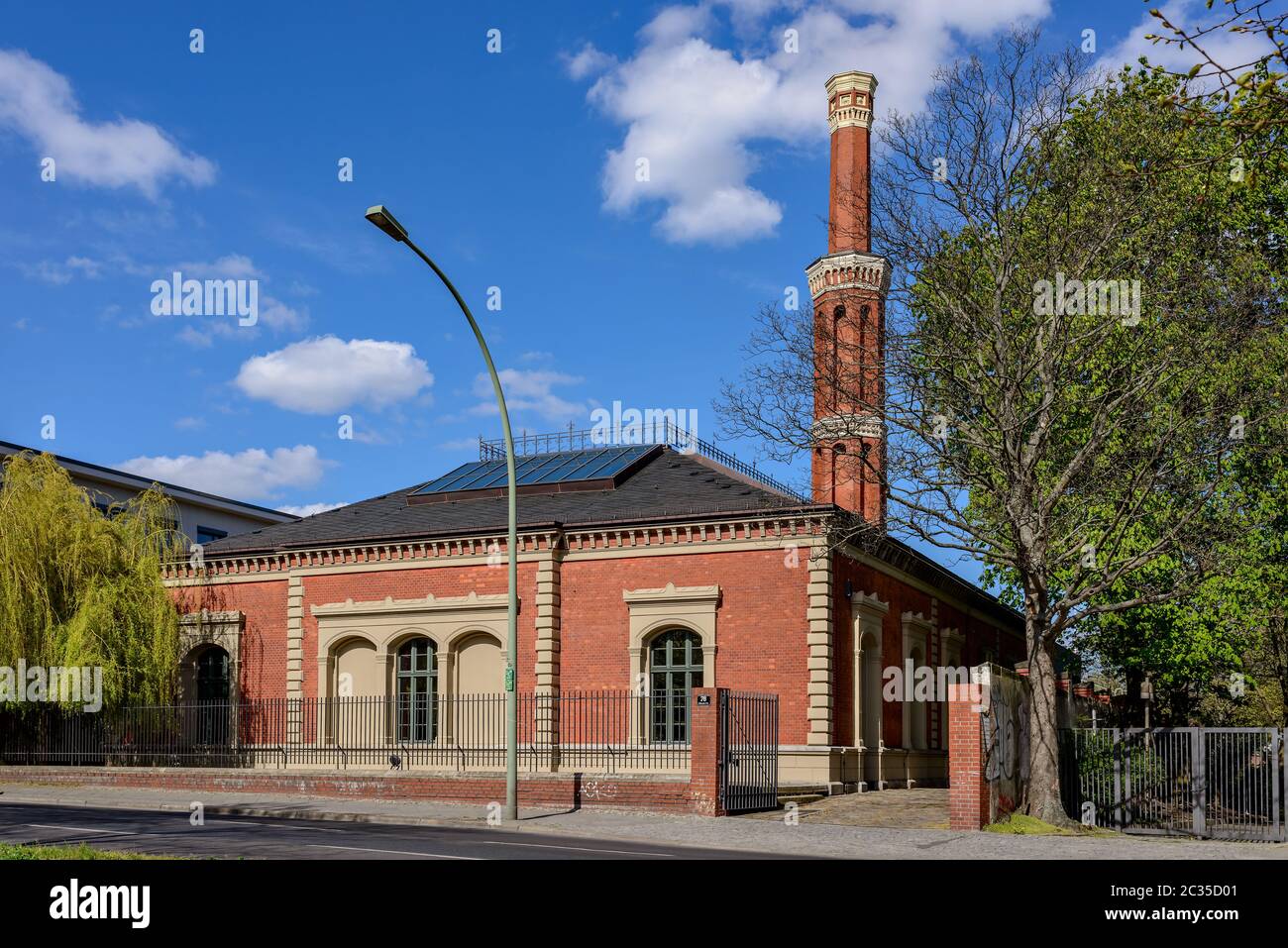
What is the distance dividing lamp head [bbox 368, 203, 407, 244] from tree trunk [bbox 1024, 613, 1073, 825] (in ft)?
40.9

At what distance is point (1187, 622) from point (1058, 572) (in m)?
4.34

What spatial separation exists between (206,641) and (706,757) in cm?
1786

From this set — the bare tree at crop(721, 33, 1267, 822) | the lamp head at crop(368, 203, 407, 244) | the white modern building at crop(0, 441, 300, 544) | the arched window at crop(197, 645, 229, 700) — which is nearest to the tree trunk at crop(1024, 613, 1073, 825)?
the bare tree at crop(721, 33, 1267, 822)

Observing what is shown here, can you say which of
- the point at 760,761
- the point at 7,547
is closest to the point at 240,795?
the point at 7,547

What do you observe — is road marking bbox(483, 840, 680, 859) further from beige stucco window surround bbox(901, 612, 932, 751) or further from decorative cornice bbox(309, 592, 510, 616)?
beige stucco window surround bbox(901, 612, 932, 751)

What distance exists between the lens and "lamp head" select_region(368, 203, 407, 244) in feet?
A: 63.5

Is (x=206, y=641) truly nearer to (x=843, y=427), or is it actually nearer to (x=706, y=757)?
(x=706, y=757)

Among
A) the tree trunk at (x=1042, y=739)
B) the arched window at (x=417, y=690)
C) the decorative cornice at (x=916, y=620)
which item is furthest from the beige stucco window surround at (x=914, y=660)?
the arched window at (x=417, y=690)

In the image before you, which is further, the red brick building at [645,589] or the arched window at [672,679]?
the arched window at [672,679]

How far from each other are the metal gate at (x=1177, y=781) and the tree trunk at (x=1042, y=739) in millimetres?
1916

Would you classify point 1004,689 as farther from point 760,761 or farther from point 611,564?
point 611,564

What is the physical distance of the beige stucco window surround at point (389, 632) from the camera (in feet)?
99.4

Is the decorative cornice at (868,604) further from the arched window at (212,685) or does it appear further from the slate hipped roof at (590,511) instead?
the arched window at (212,685)

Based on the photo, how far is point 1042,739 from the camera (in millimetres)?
21781
